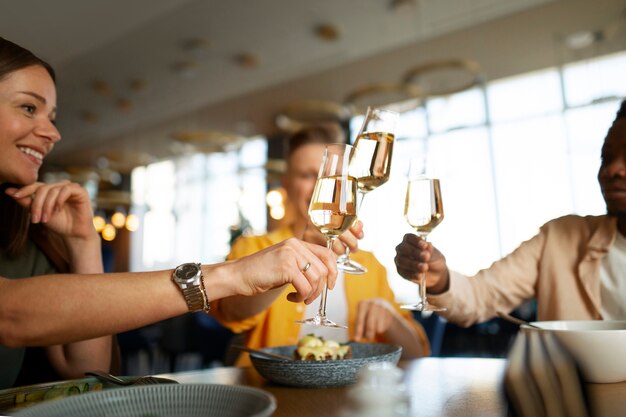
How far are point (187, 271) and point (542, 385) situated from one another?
0.60 m

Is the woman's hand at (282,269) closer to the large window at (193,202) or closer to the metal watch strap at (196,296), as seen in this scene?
the metal watch strap at (196,296)

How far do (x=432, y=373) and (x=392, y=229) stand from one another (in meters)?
5.22

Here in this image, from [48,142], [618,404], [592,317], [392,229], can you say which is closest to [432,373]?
[618,404]

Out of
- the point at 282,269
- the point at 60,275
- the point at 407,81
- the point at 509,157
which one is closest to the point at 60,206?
the point at 60,275

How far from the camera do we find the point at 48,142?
4.36 ft

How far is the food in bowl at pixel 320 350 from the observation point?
1.14 meters

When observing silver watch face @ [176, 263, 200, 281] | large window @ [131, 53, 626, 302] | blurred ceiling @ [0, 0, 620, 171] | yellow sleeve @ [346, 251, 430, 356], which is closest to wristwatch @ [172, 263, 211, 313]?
silver watch face @ [176, 263, 200, 281]

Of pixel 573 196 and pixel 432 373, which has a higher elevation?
pixel 573 196

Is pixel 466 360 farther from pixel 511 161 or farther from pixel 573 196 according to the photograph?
pixel 511 161

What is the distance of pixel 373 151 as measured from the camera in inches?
47.8

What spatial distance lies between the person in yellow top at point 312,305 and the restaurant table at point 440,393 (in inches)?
11.5

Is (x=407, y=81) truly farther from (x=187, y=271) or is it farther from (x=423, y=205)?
(x=187, y=271)

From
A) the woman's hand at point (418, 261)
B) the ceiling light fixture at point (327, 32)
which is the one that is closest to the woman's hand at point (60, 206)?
the woman's hand at point (418, 261)

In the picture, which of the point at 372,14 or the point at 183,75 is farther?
the point at 183,75
